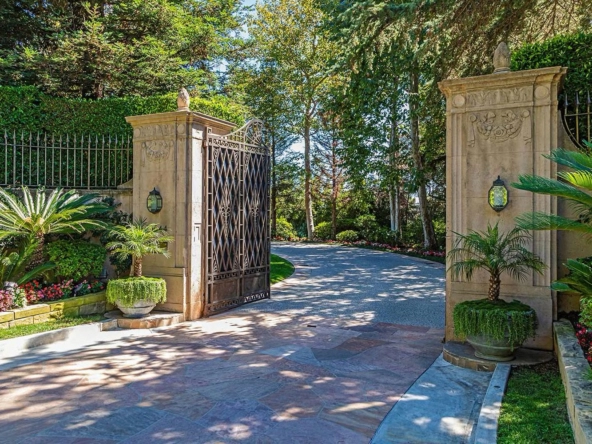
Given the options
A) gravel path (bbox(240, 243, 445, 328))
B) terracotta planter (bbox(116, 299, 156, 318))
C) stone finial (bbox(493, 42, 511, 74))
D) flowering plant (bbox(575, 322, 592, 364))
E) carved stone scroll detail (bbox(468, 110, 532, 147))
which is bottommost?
gravel path (bbox(240, 243, 445, 328))

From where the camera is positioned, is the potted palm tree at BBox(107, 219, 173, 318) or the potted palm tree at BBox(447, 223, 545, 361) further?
the potted palm tree at BBox(107, 219, 173, 318)

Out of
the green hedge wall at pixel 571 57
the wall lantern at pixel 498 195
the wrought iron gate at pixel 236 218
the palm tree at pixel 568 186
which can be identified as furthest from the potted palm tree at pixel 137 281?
the green hedge wall at pixel 571 57

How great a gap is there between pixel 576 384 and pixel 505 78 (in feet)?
11.6

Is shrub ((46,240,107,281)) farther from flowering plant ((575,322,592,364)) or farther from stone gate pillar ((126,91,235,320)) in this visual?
flowering plant ((575,322,592,364))

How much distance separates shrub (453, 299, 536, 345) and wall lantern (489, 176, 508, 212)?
1195mm

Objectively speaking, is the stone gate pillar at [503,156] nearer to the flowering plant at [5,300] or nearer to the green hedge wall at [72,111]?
the green hedge wall at [72,111]

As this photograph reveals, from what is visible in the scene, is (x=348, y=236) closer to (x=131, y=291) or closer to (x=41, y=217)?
(x=131, y=291)

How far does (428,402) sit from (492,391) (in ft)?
1.85

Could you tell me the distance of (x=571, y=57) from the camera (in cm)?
550

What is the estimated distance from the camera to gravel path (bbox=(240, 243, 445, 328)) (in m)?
7.51

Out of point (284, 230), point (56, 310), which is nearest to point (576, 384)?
point (56, 310)

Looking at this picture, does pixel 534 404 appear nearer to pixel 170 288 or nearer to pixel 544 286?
pixel 544 286

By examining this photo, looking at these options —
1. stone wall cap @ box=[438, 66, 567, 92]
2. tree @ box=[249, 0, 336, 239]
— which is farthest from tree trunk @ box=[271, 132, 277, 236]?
stone wall cap @ box=[438, 66, 567, 92]

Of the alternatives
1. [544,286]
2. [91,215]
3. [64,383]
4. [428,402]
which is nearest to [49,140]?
[91,215]
